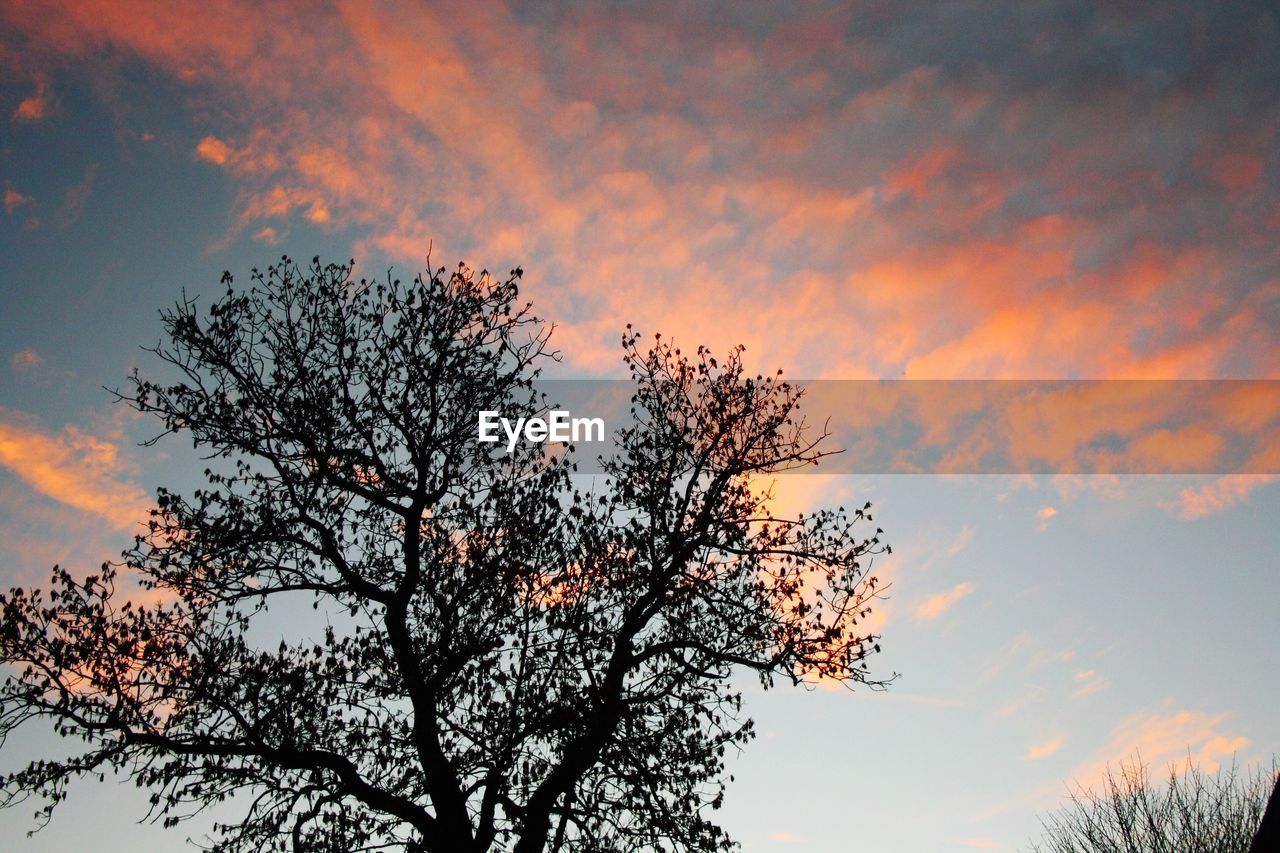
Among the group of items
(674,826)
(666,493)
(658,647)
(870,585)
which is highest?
(666,493)

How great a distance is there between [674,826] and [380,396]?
9691 mm

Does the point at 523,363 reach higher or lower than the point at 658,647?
higher

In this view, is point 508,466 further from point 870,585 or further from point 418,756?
point 870,585

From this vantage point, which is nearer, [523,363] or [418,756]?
[418,756]

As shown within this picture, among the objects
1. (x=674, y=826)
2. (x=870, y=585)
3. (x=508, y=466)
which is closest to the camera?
(x=674, y=826)

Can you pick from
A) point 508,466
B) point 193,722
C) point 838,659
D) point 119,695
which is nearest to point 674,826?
point 838,659

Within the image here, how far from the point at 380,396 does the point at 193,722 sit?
6479mm

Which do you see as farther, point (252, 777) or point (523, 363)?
point (523, 363)

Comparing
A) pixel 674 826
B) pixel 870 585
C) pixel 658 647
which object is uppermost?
pixel 870 585

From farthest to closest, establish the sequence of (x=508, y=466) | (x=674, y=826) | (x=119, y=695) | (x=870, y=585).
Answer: (x=870, y=585) → (x=508, y=466) → (x=674, y=826) → (x=119, y=695)

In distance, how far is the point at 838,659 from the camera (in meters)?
16.9

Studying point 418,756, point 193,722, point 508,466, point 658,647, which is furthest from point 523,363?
point 193,722

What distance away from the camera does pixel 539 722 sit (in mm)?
14758

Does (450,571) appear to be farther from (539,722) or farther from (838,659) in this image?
(838,659)
